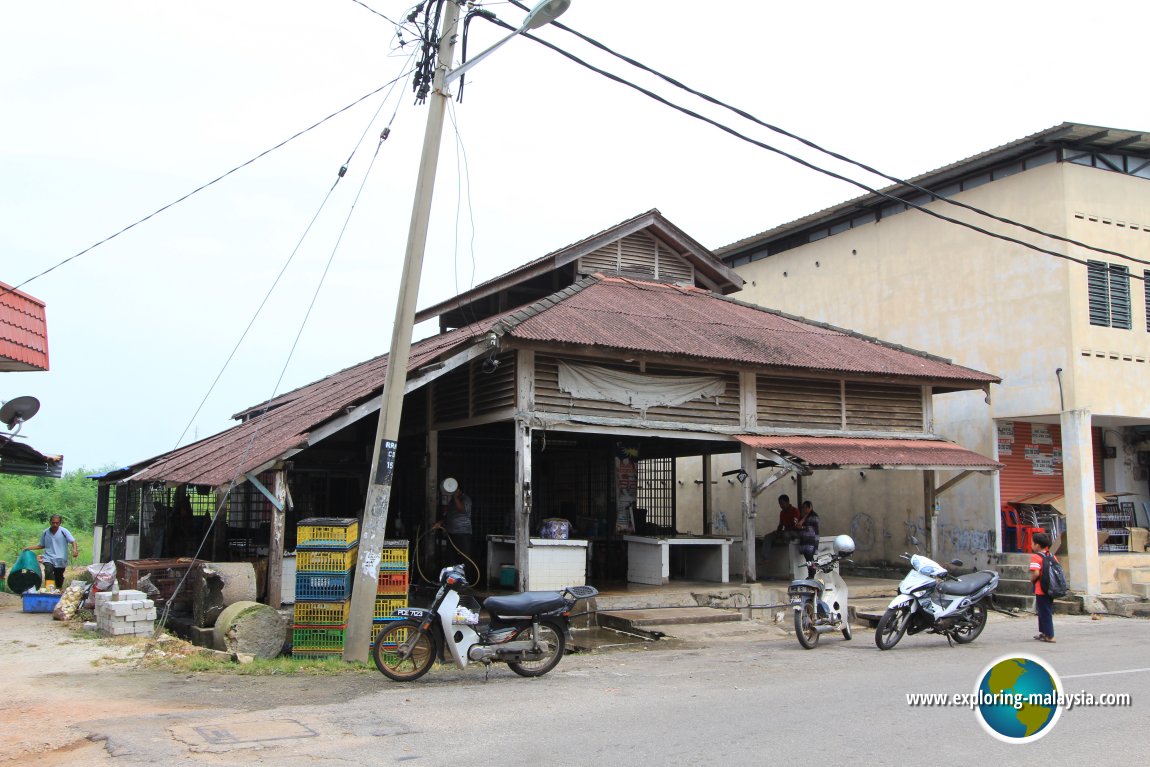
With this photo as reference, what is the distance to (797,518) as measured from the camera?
18500 millimetres

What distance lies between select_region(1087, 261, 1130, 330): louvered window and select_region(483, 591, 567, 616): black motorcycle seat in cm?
1449

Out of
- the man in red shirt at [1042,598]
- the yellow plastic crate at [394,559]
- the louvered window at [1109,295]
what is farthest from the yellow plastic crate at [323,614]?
the louvered window at [1109,295]

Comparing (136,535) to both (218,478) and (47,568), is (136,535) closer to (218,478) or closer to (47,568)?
(47,568)

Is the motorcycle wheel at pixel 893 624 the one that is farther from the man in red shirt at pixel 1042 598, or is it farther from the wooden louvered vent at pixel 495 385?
the wooden louvered vent at pixel 495 385

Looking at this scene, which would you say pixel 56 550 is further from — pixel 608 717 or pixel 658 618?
pixel 608 717

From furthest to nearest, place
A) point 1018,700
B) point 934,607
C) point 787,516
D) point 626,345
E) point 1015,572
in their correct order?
1. point 787,516
2. point 1015,572
3. point 626,345
4. point 934,607
5. point 1018,700

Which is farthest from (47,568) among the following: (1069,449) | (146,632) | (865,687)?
(1069,449)

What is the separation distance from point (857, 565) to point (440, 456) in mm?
9818

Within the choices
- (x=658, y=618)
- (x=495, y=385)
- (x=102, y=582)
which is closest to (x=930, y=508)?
(x=658, y=618)

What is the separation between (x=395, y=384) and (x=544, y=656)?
319 cm

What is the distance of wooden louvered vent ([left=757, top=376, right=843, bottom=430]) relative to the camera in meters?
16.6

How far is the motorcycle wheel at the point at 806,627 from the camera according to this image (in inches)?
461

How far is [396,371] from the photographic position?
1016 centimetres

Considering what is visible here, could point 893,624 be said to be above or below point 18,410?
below
